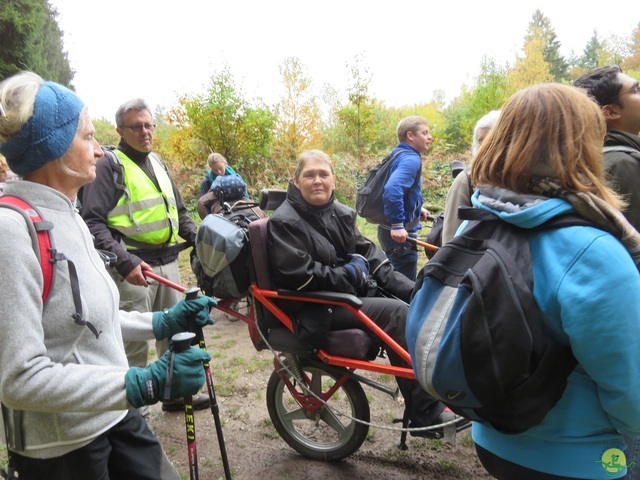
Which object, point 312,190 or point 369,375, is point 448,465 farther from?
→ point 312,190

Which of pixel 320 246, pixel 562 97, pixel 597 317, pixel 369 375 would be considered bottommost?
pixel 369 375

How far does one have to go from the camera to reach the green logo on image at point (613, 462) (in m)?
1.25

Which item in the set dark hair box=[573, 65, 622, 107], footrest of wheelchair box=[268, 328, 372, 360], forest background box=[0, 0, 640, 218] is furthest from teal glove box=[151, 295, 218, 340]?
forest background box=[0, 0, 640, 218]

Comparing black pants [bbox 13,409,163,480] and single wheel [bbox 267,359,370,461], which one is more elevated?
black pants [bbox 13,409,163,480]

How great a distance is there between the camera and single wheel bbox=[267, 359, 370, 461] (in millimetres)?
2824

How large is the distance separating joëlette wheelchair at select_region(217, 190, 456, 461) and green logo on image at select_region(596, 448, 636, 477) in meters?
1.16

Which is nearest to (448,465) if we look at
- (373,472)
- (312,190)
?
(373,472)

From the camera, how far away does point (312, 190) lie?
300 cm

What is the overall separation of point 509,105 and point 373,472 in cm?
243

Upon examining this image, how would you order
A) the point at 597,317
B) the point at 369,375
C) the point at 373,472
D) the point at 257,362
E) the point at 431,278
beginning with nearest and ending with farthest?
A: the point at 597,317, the point at 431,278, the point at 373,472, the point at 369,375, the point at 257,362

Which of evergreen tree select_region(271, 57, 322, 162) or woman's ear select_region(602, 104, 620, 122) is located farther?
evergreen tree select_region(271, 57, 322, 162)

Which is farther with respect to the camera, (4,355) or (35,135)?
(35,135)

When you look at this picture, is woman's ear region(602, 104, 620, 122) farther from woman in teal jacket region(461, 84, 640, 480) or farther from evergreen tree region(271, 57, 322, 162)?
evergreen tree region(271, 57, 322, 162)

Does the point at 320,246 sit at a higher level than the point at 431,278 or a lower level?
lower
